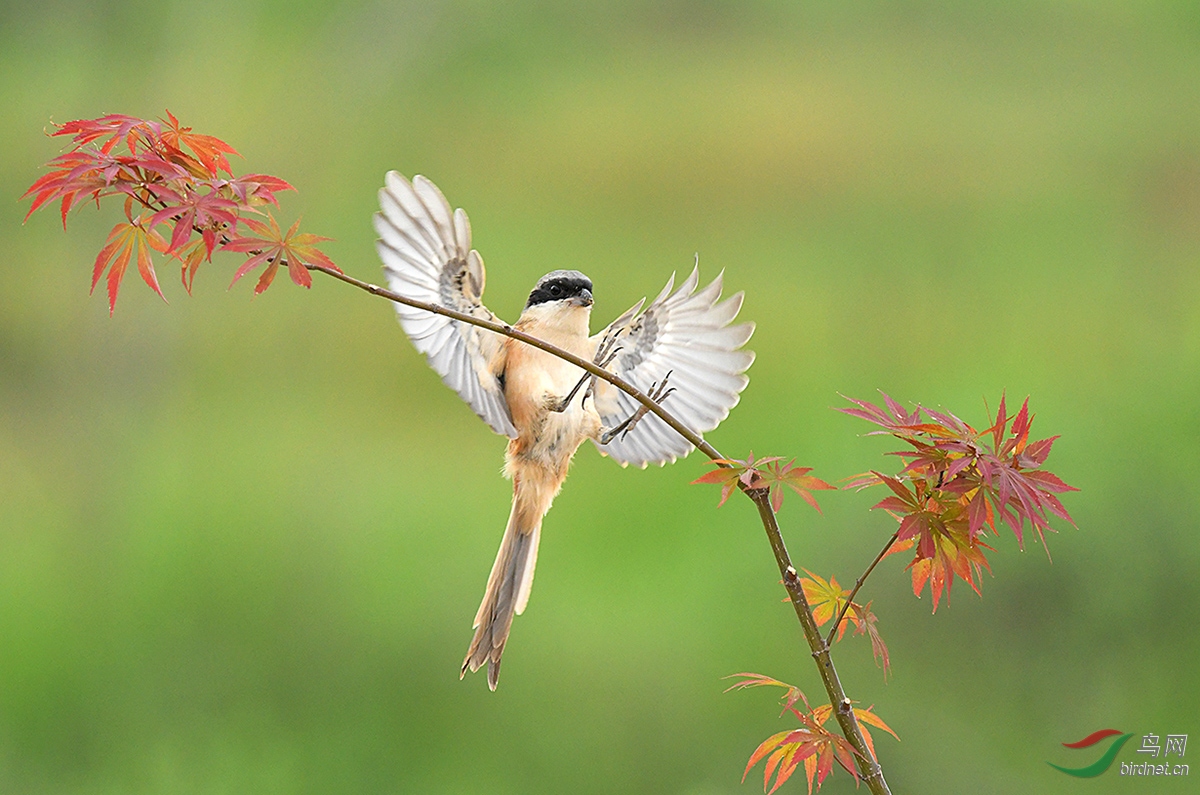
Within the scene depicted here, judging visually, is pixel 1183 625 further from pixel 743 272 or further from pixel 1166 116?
pixel 1166 116

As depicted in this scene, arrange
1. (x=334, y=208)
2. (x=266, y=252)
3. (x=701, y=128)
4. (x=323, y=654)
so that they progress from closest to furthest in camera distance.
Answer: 1. (x=266, y=252)
2. (x=323, y=654)
3. (x=334, y=208)
4. (x=701, y=128)

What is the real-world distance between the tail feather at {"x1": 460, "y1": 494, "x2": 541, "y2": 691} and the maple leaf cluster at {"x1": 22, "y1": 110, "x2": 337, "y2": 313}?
1.27ft

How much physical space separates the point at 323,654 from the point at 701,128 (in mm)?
2055

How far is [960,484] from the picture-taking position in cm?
74

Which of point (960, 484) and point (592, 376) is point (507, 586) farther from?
point (960, 484)

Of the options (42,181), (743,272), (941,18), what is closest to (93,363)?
(743,272)

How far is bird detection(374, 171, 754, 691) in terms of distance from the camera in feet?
3.13

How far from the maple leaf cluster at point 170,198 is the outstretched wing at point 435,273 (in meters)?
0.18

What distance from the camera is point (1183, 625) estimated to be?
2365 millimetres

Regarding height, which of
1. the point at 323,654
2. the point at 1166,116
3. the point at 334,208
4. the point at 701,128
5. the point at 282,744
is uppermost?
the point at 1166,116

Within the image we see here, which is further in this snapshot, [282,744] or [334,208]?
[334,208]

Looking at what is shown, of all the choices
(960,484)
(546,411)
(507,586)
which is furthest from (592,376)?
(960,484)

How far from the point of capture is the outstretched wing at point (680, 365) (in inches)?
42.8

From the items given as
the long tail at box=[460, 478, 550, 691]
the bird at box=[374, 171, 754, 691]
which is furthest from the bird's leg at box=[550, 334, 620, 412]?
the long tail at box=[460, 478, 550, 691]
